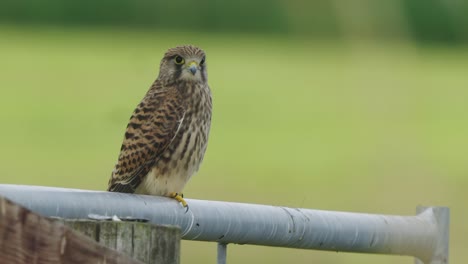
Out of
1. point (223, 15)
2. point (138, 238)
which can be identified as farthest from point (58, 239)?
point (223, 15)

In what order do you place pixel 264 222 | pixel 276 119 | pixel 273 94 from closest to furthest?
pixel 264 222 → pixel 276 119 → pixel 273 94

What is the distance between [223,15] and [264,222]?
14715mm

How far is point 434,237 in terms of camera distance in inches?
125

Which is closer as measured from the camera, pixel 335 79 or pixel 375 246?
pixel 375 246

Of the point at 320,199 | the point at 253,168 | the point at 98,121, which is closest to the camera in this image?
the point at 320,199

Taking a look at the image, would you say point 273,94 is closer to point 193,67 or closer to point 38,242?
point 193,67

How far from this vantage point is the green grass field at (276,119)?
35.7 feet

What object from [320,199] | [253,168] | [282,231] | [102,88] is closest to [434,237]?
[282,231]

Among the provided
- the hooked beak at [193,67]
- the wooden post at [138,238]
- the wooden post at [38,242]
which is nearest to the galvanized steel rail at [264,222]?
the wooden post at [138,238]

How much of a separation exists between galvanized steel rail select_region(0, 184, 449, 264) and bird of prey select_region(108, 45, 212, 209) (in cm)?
120

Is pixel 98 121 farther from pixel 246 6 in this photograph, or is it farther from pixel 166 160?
pixel 166 160

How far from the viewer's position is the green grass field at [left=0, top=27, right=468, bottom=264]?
10875mm

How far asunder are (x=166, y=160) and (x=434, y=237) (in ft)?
4.76

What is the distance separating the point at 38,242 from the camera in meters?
1.82
